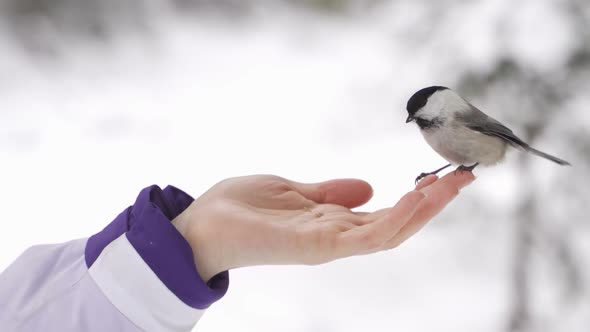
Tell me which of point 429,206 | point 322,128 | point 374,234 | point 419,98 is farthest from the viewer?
point 322,128

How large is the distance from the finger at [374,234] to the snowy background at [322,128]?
115 cm

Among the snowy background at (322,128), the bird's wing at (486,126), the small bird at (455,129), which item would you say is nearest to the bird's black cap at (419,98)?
the small bird at (455,129)

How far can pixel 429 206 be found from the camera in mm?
1050

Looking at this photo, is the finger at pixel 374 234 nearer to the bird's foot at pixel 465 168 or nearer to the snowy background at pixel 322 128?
the bird's foot at pixel 465 168

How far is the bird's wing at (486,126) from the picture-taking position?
1282 mm

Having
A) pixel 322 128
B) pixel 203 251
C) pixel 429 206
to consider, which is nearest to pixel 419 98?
pixel 429 206

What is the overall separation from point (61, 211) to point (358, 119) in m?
1.43

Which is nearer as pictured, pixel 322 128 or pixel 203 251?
pixel 203 251

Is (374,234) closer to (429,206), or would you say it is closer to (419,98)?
(429,206)

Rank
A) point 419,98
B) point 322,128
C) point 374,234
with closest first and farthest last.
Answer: point 374,234 < point 419,98 < point 322,128

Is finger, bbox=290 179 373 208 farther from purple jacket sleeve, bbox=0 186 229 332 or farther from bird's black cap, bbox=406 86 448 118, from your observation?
purple jacket sleeve, bbox=0 186 229 332

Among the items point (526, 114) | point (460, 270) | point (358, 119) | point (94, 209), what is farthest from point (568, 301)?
point (94, 209)

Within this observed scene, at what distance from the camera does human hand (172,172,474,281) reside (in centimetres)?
95

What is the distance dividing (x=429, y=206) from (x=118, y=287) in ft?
1.79
